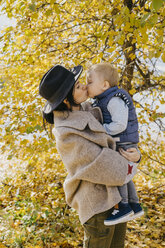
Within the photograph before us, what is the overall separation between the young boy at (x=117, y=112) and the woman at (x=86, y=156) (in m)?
0.10

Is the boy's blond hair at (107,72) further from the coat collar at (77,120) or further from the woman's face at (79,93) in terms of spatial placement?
the coat collar at (77,120)

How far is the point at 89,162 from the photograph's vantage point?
1.58 m

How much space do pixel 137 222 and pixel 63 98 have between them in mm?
2942

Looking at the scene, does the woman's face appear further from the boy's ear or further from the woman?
the boy's ear

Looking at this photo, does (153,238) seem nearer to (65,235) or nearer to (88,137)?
(65,235)

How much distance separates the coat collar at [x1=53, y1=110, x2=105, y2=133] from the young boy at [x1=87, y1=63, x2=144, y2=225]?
0.15m

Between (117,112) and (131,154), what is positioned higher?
(117,112)

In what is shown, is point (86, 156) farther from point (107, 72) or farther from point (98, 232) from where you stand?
point (107, 72)

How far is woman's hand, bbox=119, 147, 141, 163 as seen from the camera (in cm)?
174

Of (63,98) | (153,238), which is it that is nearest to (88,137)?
(63,98)

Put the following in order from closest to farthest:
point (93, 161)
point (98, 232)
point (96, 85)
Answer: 1. point (93, 161)
2. point (98, 232)
3. point (96, 85)

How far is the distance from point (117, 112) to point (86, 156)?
1.30 ft

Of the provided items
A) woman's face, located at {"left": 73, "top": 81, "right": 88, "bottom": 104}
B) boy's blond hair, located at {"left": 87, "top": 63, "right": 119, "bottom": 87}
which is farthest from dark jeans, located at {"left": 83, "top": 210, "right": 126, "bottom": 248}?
boy's blond hair, located at {"left": 87, "top": 63, "right": 119, "bottom": 87}

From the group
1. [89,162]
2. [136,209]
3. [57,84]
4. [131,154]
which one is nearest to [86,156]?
[89,162]
